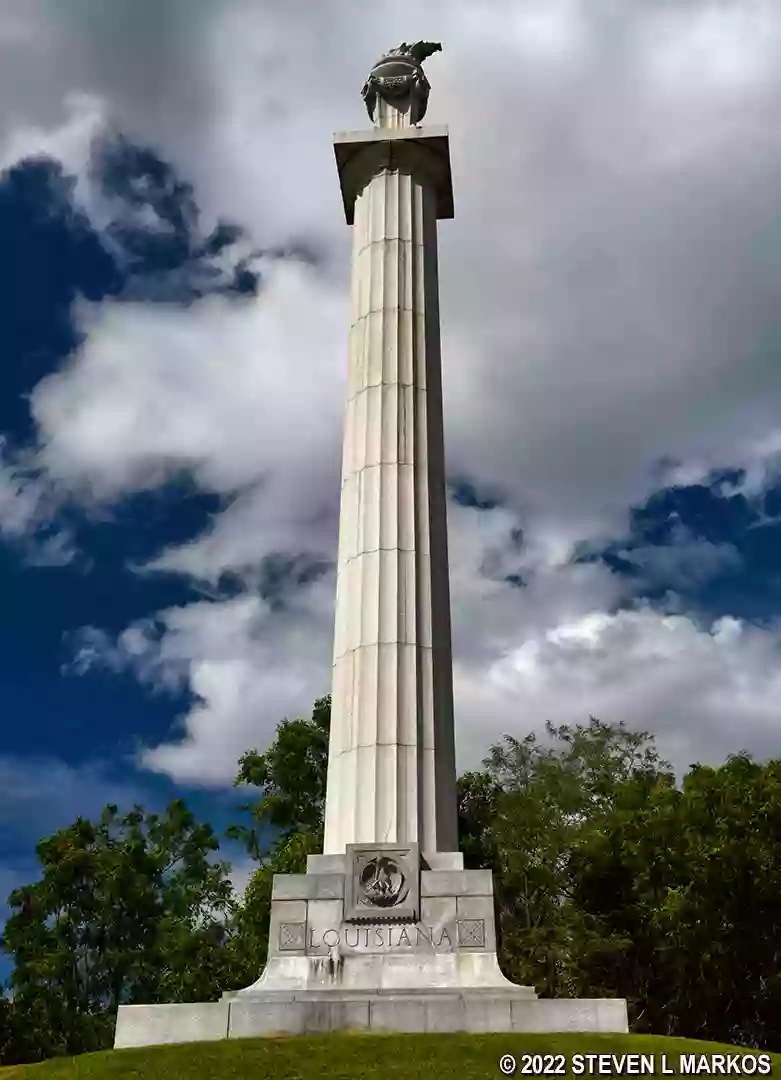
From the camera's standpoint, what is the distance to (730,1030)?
35.3 meters

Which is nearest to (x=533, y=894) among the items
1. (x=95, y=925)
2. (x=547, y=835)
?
(x=547, y=835)

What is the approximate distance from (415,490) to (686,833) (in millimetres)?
18991

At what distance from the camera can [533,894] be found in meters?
39.2

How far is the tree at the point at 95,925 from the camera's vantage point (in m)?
45.6

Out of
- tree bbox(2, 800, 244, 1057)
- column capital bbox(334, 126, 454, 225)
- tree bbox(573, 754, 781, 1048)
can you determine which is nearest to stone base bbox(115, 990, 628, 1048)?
column capital bbox(334, 126, 454, 225)

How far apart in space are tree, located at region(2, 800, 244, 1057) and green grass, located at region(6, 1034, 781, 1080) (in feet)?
101

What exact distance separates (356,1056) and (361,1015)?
5.03 feet

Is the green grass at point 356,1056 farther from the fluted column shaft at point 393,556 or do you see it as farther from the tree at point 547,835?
the tree at point 547,835

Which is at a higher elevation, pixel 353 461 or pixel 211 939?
pixel 353 461

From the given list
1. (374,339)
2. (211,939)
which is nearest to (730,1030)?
(211,939)

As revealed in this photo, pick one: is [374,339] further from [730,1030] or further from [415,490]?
[730,1030]

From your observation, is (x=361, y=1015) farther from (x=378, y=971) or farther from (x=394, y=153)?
(x=394, y=153)

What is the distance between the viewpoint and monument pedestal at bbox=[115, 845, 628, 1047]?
14578 mm

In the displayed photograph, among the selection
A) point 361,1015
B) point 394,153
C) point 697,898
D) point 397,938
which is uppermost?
point 394,153
